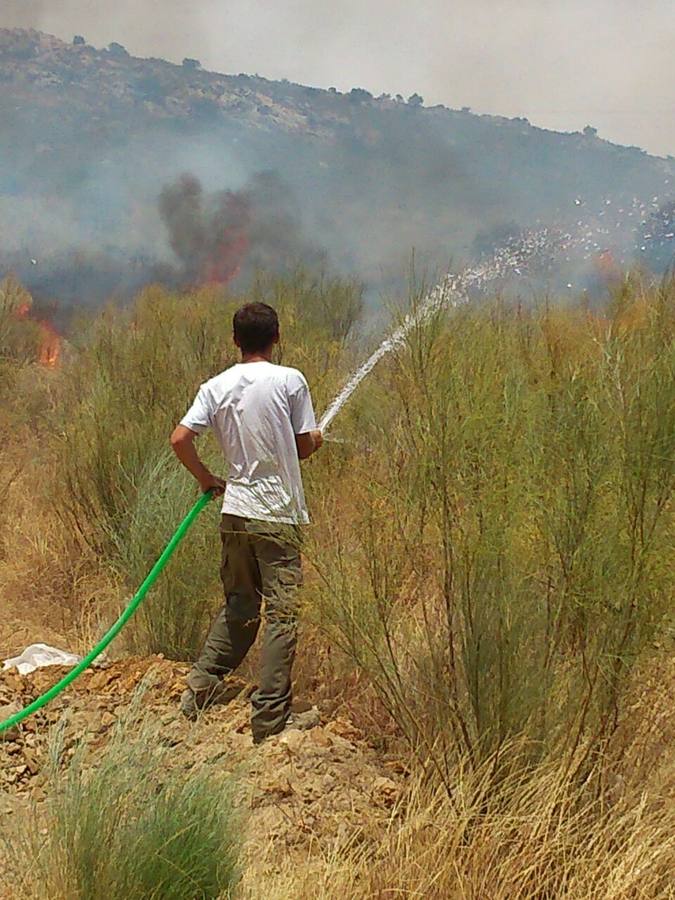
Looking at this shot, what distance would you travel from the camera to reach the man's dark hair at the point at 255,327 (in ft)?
13.2

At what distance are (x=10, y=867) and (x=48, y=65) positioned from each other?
43.9 meters

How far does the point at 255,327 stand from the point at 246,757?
66.4 inches

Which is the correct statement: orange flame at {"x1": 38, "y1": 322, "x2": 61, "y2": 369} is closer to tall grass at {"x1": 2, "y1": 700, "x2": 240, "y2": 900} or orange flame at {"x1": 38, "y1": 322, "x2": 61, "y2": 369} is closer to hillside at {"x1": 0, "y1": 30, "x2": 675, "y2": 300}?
hillside at {"x1": 0, "y1": 30, "x2": 675, "y2": 300}

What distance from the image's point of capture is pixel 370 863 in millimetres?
2805

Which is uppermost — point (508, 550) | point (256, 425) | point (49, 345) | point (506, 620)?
point (49, 345)

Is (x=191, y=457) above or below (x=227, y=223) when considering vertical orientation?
below

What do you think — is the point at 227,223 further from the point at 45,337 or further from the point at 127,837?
the point at 127,837

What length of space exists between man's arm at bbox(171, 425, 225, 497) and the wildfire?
12064 mm

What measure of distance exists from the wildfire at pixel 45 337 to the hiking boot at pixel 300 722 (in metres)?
12.4

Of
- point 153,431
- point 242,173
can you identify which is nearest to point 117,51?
point 242,173

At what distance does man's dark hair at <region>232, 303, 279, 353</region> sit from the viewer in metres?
4.02

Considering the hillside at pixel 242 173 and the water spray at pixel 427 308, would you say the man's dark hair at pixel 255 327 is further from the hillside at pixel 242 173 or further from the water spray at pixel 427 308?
the hillside at pixel 242 173

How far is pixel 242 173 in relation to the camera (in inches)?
1380

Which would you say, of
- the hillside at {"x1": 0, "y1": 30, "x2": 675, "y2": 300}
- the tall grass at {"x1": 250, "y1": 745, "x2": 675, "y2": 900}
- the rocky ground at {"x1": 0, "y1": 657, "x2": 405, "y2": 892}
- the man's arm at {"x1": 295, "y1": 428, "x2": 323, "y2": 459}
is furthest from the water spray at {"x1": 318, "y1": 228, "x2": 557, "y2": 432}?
the hillside at {"x1": 0, "y1": 30, "x2": 675, "y2": 300}
